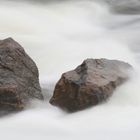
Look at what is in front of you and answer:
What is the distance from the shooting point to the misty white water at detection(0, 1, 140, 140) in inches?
225

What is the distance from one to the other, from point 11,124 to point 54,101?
0.68 m

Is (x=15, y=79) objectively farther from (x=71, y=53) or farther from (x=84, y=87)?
(x=71, y=53)

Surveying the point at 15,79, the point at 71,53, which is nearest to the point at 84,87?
the point at 15,79

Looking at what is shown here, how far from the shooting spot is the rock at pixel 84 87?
19.8ft

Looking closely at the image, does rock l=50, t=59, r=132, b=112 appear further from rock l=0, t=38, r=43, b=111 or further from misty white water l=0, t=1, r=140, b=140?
rock l=0, t=38, r=43, b=111

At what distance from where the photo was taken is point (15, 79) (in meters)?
6.16

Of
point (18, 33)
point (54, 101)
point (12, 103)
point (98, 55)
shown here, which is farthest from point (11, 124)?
point (18, 33)

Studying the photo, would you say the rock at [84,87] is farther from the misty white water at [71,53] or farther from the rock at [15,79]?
the rock at [15,79]

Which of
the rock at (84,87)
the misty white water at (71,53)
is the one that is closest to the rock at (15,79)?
the misty white water at (71,53)

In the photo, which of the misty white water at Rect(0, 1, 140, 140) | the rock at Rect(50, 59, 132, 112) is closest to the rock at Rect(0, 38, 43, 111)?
the misty white water at Rect(0, 1, 140, 140)

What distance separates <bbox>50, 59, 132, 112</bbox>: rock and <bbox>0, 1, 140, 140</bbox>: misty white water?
10 cm

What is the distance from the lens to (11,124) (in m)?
5.84

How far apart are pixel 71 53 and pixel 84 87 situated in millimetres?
3007

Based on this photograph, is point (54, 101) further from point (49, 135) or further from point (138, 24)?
point (138, 24)
